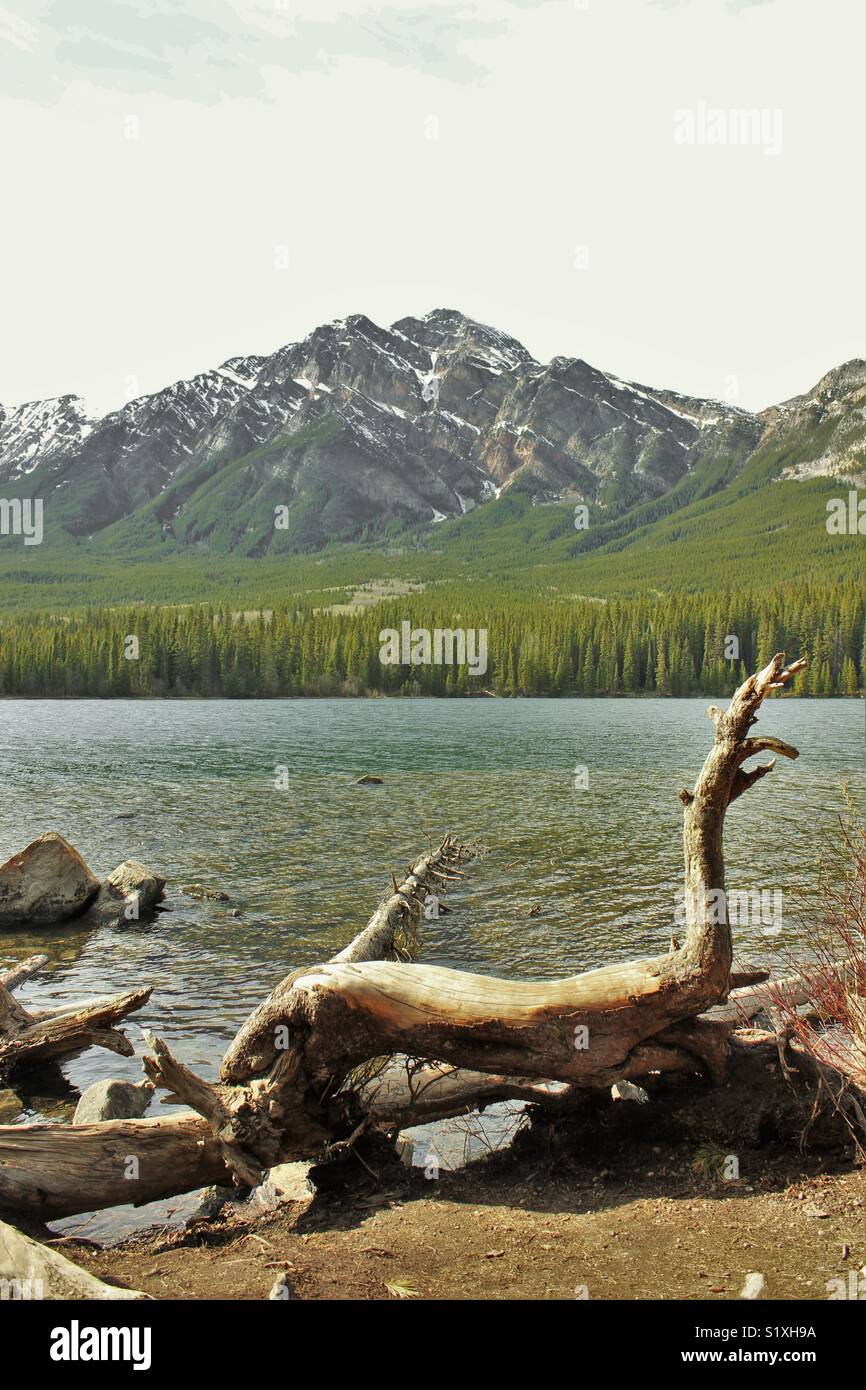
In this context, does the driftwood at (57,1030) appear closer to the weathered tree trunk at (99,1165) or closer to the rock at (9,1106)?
the rock at (9,1106)

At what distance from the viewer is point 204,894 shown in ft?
80.1

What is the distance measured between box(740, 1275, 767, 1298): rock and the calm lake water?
331 inches

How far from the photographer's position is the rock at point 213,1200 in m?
9.28

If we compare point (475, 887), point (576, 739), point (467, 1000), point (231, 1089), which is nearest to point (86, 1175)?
point (231, 1089)

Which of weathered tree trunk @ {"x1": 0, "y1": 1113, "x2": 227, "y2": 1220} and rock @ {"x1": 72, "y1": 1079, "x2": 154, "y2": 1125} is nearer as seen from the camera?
weathered tree trunk @ {"x1": 0, "y1": 1113, "x2": 227, "y2": 1220}

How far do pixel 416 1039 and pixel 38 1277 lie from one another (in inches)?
139

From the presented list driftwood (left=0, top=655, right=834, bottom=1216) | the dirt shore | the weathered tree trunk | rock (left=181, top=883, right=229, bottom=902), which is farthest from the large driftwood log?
rock (left=181, top=883, right=229, bottom=902)

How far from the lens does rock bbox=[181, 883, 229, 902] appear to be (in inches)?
948

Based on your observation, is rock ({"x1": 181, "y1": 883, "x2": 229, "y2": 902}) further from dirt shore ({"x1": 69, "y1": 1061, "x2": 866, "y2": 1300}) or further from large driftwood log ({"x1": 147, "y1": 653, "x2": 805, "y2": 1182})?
large driftwood log ({"x1": 147, "y1": 653, "x2": 805, "y2": 1182})

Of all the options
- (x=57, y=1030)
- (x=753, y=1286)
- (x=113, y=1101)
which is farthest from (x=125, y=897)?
(x=753, y=1286)

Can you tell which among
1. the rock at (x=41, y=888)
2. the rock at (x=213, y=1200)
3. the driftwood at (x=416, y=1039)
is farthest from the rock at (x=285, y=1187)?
the rock at (x=41, y=888)

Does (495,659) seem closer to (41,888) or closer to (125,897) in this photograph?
(125,897)

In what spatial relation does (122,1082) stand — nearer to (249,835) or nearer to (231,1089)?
(231,1089)

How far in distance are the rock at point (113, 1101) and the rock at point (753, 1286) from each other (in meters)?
7.60
